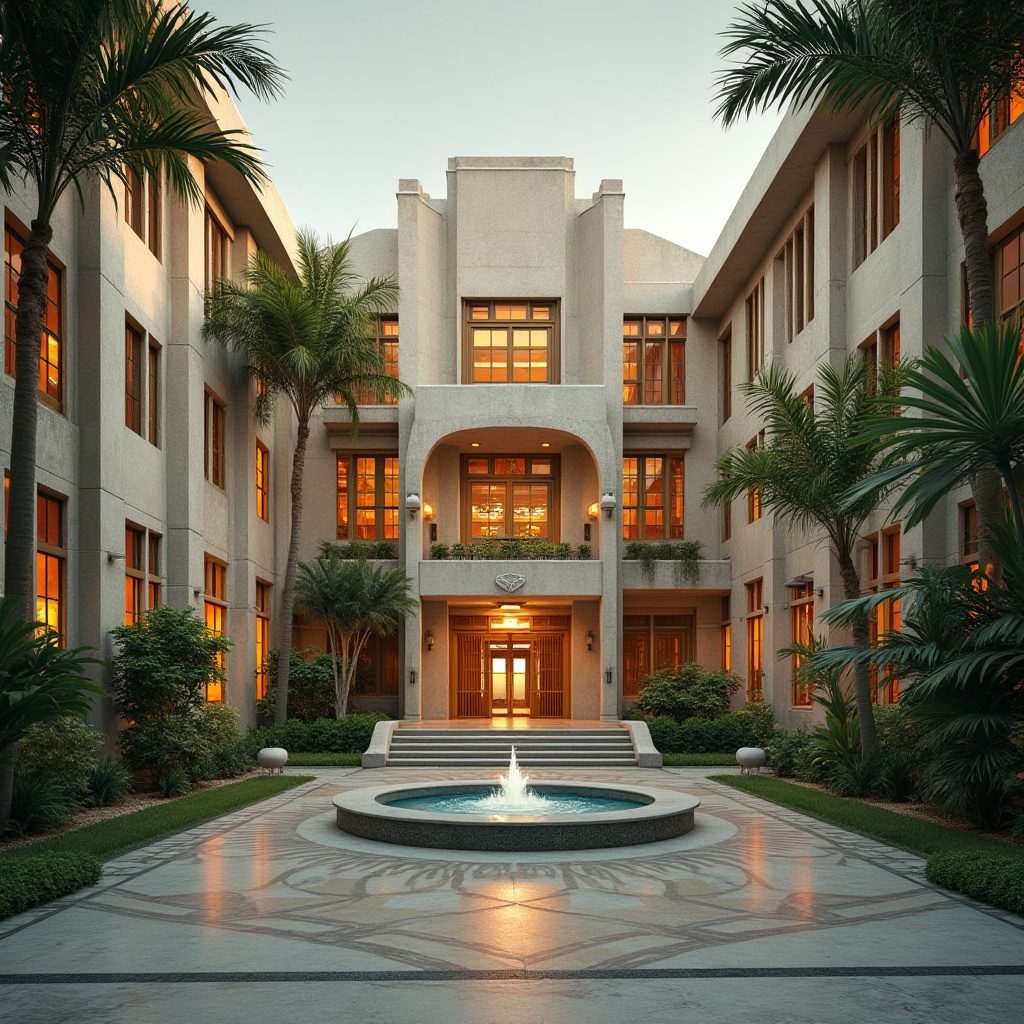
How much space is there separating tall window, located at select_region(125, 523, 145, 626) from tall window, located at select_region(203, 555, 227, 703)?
9.34ft

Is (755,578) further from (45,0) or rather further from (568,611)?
(45,0)

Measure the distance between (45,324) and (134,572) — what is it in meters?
4.47

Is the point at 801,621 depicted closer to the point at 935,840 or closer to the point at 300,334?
the point at 300,334

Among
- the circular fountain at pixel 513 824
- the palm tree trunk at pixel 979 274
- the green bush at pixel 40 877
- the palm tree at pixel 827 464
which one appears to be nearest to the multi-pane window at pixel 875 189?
the palm tree at pixel 827 464

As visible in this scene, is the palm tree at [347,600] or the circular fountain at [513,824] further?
the palm tree at [347,600]

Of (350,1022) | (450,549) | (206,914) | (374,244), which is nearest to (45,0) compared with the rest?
(206,914)

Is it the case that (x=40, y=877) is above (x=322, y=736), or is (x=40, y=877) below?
above

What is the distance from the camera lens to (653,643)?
1136 inches

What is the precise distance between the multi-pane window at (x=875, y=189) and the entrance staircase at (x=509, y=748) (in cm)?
1011

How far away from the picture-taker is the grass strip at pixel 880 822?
10078 mm

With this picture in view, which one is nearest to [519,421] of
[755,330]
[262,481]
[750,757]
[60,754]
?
[755,330]

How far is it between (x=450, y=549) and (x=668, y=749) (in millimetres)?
7175

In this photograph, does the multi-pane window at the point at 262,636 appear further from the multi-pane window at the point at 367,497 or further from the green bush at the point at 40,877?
the green bush at the point at 40,877

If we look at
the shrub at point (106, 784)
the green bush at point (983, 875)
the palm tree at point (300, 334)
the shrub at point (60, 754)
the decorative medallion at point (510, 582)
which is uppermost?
the palm tree at point (300, 334)
